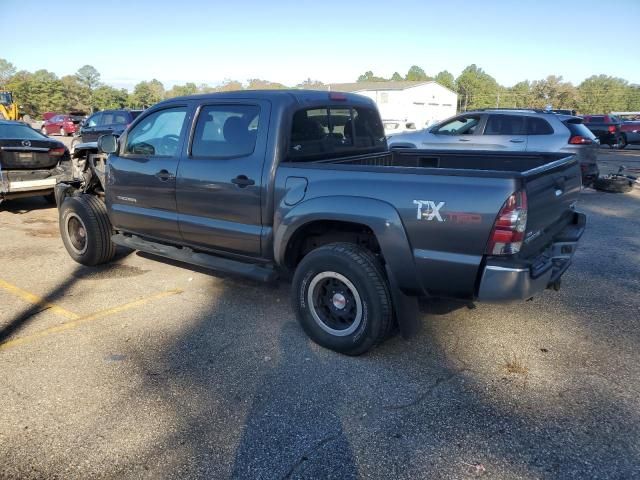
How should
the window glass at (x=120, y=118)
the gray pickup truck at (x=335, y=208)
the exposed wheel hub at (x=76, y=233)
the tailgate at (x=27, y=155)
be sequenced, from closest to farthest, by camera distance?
the gray pickup truck at (x=335, y=208), the exposed wheel hub at (x=76, y=233), the tailgate at (x=27, y=155), the window glass at (x=120, y=118)

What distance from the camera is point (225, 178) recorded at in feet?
13.1

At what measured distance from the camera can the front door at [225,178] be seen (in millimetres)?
3855

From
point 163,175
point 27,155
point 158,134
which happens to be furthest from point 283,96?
point 27,155

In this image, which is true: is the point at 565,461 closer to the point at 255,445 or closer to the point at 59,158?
the point at 255,445

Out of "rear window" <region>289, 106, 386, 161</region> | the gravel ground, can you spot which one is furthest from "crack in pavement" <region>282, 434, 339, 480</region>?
"rear window" <region>289, 106, 386, 161</region>

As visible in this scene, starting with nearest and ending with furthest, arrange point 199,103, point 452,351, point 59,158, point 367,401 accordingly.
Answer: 1. point 367,401
2. point 452,351
3. point 199,103
4. point 59,158

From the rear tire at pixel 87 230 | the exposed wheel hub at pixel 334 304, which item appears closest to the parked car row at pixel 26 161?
the rear tire at pixel 87 230

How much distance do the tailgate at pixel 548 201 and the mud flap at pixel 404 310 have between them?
804 mm

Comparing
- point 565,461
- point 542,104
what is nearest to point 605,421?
point 565,461

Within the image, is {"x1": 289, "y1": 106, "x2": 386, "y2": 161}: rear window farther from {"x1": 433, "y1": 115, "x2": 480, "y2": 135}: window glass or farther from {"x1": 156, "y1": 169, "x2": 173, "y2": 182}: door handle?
{"x1": 433, "y1": 115, "x2": 480, "y2": 135}: window glass

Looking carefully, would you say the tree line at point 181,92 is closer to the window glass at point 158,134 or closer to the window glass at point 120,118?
the window glass at point 120,118

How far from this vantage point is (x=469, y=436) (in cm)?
265

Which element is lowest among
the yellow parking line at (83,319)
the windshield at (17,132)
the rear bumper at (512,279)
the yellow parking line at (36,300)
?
the yellow parking line at (83,319)

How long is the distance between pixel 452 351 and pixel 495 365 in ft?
1.05
